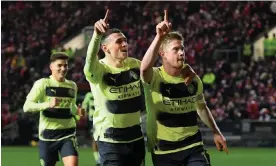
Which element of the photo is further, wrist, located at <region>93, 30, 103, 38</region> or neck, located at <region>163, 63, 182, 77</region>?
neck, located at <region>163, 63, 182, 77</region>

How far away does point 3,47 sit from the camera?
3472 centimetres

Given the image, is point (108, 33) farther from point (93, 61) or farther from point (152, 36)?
point (152, 36)

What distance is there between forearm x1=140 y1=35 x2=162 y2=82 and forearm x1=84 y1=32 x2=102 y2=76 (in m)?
0.65

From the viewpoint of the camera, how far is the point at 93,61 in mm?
8141

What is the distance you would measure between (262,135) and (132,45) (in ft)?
32.1

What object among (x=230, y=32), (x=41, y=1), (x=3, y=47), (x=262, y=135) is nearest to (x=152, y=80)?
(x=262, y=135)

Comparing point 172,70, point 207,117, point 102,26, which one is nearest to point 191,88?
point 172,70

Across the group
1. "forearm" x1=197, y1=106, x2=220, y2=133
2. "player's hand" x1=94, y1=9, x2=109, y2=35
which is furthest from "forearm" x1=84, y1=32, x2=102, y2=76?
"forearm" x1=197, y1=106, x2=220, y2=133

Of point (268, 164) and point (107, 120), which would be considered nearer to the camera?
point (107, 120)

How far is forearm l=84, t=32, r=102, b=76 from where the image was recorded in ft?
26.1

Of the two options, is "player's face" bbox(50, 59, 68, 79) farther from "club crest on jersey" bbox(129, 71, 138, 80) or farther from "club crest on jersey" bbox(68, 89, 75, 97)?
"club crest on jersey" bbox(129, 71, 138, 80)

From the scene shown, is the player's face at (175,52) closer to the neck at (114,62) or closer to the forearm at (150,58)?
the forearm at (150,58)

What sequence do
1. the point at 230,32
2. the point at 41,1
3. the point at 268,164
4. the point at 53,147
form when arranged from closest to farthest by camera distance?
the point at 53,147 < the point at 268,164 < the point at 230,32 < the point at 41,1

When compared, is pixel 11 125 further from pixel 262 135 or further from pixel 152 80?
pixel 152 80
